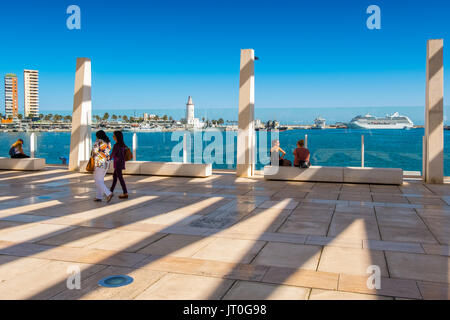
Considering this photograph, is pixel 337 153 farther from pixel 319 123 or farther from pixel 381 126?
pixel 381 126

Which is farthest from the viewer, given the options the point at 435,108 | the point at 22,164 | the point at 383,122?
the point at 383,122

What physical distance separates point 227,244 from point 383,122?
158731 mm

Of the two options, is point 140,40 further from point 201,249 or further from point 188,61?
point 201,249

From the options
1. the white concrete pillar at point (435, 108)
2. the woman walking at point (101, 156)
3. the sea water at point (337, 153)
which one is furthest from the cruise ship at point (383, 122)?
the woman walking at point (101, 156)

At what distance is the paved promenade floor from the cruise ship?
14564 centimetres

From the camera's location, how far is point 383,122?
503ft

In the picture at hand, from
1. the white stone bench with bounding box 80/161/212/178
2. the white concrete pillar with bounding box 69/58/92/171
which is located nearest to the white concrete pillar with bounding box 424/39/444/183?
the white stone bench with bounding box 80/161/212/178

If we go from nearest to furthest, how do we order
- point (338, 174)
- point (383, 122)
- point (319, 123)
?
point (338, 174) → point (383, 122) → point (319, 123)

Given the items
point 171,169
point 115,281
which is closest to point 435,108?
point 171,169

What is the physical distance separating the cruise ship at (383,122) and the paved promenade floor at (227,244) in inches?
5734

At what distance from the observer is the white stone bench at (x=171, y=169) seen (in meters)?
14.6

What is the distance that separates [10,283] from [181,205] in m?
5.01

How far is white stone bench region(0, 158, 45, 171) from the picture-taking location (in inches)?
642
